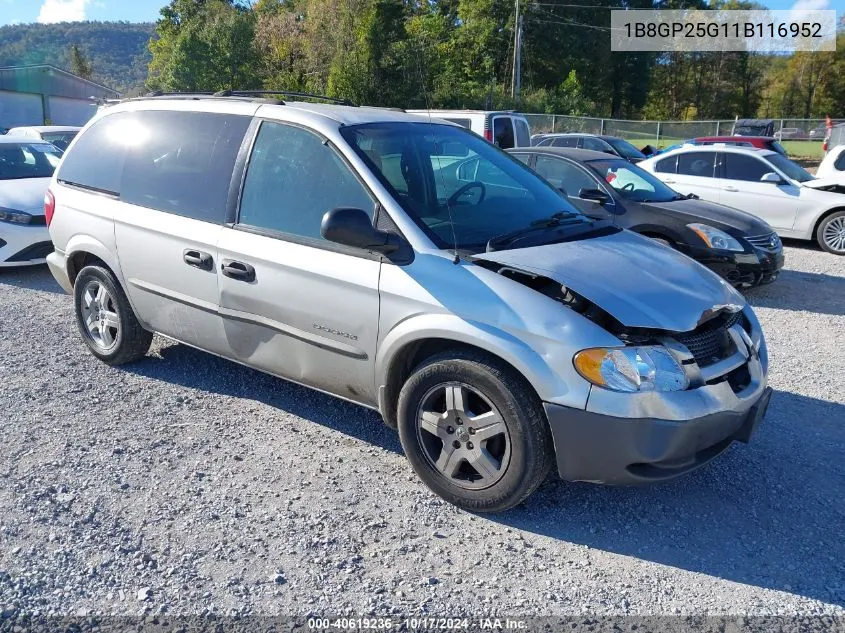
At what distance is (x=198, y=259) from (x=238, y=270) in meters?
0.34

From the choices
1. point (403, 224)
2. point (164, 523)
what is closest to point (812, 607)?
point (403, 224)

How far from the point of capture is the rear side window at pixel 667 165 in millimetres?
11453

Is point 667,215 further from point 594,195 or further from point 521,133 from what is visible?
point 521,133

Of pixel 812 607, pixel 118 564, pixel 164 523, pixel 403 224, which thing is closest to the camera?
pixel 812 607

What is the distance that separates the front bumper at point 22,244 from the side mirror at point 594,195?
19.3 feet

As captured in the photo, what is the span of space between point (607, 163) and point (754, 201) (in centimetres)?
385

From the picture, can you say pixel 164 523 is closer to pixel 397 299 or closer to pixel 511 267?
pixel 397 299

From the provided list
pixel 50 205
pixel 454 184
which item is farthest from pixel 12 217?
pixel 454 184

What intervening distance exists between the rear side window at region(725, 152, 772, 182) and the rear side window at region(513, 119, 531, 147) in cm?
608

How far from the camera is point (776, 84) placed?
61.8m

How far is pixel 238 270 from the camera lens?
4051 mm

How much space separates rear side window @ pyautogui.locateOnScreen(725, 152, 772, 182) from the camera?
11.0m

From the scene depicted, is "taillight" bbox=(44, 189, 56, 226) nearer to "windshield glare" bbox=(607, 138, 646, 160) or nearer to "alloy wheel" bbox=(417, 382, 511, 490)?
"alloy wheel" bbox=(417, 382, 511, 490)

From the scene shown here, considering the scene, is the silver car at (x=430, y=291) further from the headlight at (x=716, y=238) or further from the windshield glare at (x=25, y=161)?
the windshield glare at (x=25, y=161)
